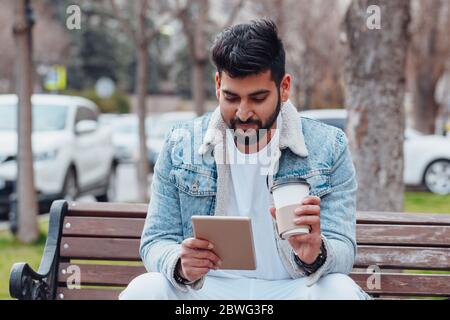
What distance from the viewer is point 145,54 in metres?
13.1

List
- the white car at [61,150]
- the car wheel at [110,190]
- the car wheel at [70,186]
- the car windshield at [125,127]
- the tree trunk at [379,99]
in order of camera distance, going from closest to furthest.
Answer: the tree trunk at [379,99] < the white car at [61,150] < the car wheel at [70,186] < the car wheel at [110,190] < the car windshield at [125,127]

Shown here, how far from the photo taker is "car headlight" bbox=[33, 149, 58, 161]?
10.8 metres

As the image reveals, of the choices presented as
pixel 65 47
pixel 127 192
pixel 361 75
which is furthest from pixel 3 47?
pixel 361 75

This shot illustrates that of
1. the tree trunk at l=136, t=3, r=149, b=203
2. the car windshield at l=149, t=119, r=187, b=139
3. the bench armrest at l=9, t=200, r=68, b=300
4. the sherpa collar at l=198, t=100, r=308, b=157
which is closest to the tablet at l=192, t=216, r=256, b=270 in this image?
the sherpa collar at l=198, t=100, r=308, b=157

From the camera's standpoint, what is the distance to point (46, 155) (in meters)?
10.9

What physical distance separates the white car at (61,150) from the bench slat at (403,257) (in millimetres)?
6649

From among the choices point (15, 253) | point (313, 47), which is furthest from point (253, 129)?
point (313, 47)

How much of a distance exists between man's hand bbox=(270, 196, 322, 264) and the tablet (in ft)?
0.42

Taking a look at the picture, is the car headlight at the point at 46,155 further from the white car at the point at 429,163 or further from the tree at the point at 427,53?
the tree at the point at 427,53

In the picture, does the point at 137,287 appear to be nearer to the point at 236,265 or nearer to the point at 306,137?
the point at 236,265

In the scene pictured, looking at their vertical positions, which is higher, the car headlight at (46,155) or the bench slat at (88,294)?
the car headlight at (46,155)

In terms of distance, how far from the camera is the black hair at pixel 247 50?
10.1 feet

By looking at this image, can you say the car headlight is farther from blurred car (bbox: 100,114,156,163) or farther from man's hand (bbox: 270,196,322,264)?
blurred car (bbox: 100,114,156,163)

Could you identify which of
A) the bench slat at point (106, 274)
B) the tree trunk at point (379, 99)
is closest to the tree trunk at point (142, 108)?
the tree trunk at point (379, 99)
